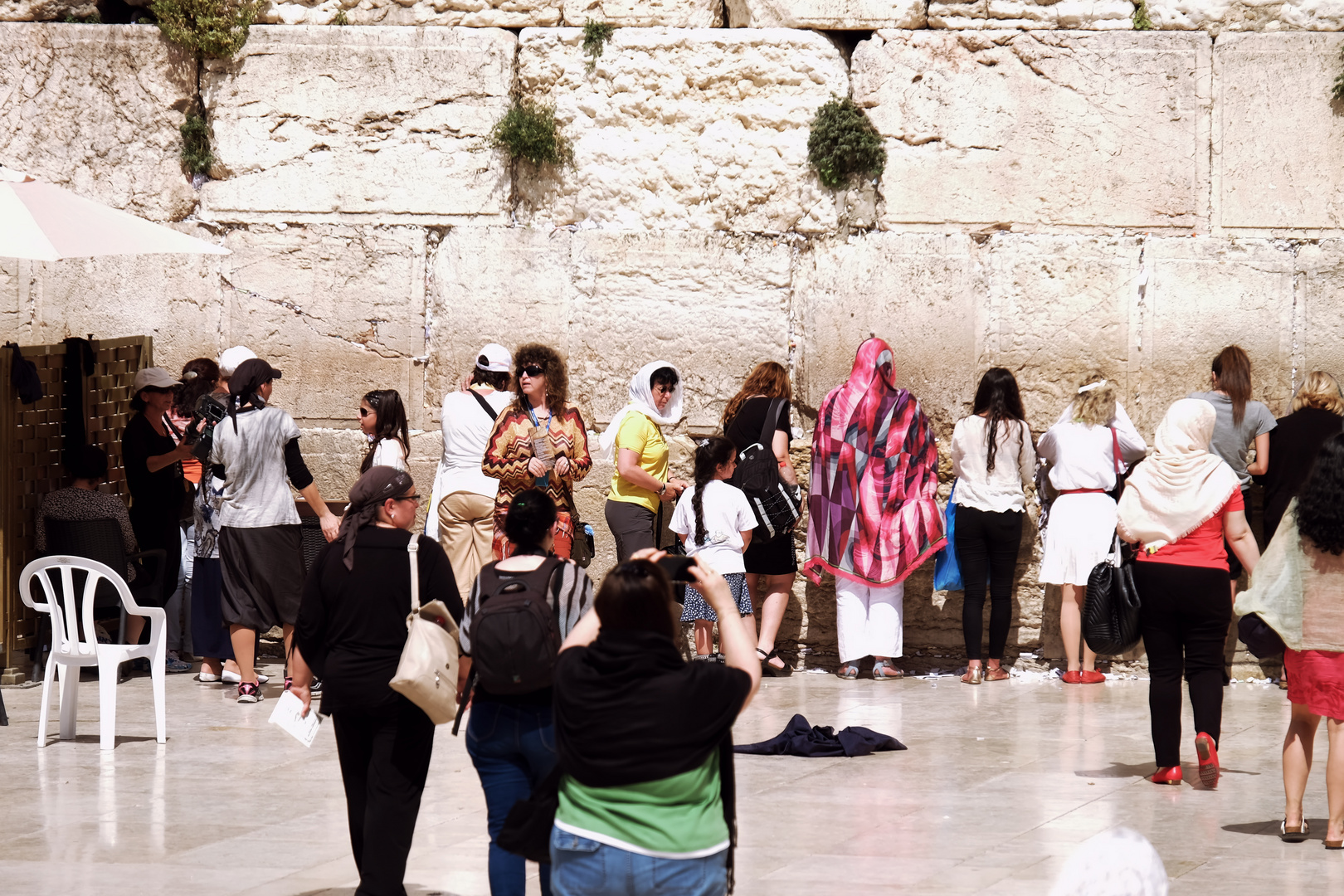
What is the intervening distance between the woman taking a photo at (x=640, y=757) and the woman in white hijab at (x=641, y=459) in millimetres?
5177

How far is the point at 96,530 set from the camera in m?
8.36

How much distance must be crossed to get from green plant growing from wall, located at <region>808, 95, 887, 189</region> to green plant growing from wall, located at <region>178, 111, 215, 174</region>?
3.62 metres

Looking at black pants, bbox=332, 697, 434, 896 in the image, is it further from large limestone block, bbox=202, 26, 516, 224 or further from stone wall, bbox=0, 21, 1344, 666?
large limestone block, bbox=202, 26, 516, 224

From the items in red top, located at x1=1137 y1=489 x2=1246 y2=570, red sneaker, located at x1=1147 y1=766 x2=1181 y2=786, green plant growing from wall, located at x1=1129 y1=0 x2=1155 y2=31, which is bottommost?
red sneaker, located at x1=1147 y1=766 x2=1181 y2=786

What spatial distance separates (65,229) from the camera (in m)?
8.01

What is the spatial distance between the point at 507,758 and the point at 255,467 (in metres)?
4.13

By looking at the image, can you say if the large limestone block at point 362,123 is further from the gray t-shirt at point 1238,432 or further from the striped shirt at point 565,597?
the striped shirt at point 565,597

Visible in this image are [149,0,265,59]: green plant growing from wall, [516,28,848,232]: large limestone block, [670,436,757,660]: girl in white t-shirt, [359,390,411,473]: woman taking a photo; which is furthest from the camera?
[149,0,265,59]: green plant growing from wall

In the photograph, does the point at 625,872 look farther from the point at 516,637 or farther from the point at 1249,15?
the point at 1249,15

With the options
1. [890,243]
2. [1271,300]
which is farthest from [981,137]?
Answer: [1271,300]

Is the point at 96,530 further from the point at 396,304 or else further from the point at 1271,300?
the point at 1271,300

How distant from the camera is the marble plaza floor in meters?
5.24

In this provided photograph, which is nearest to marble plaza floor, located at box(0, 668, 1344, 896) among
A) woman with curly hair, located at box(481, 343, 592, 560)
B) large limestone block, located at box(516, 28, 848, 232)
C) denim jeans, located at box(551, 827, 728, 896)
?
woman with curly hair, located at box(481, 343, 592, 560)

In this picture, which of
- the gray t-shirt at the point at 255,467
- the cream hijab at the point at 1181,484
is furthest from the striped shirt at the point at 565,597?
the gray t-shirt at the point at 255,467
